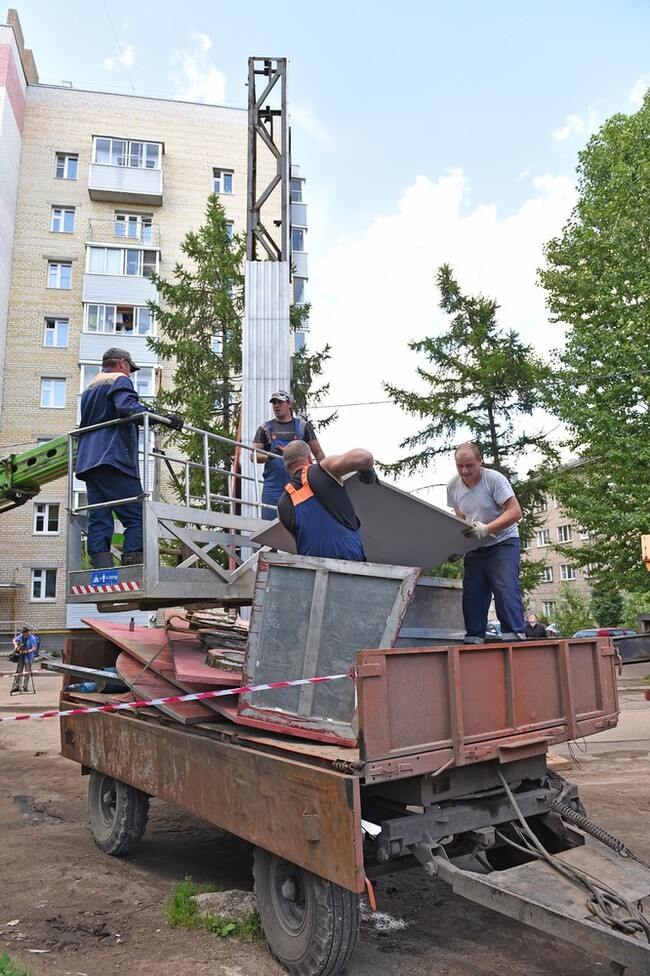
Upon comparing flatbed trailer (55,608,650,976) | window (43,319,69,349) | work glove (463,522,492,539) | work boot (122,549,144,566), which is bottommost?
flatbed trailer (55,608,650,976)

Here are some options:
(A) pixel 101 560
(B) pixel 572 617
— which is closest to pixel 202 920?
(A) pixel 101 560

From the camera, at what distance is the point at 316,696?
3.66 metres

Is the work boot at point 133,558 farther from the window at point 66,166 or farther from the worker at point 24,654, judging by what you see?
the window at point 66,166

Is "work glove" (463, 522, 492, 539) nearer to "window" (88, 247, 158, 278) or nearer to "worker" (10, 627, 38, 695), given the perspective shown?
"worker" (10, 627, 38, 695)

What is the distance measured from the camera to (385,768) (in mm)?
3039

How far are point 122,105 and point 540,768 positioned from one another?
118 feet

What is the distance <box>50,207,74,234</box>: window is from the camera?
31.6 m

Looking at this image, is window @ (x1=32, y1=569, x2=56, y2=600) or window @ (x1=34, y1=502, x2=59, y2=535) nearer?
window @ (x1=32, y1=569, x2=56, y2=600)

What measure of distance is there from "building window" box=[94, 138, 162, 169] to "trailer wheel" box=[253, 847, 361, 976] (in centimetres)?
3319

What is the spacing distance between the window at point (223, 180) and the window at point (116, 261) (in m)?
5.34

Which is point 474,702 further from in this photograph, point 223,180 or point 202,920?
point 223,180

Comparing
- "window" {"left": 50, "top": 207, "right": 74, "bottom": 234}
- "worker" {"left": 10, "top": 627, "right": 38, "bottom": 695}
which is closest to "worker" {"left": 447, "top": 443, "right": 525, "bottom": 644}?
"worker" {"left": 10, "top": 627, "right": 38, "bottom": 695}

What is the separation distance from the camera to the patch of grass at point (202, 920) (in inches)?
151

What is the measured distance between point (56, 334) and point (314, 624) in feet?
99.0
